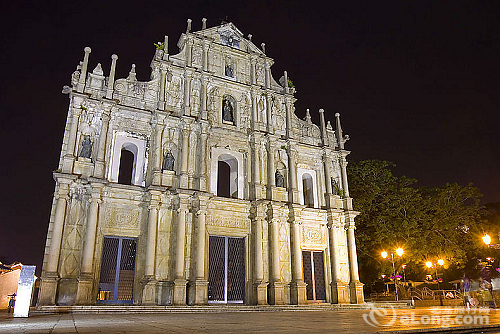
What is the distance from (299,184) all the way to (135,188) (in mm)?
10051

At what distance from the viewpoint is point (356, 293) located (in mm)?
21391

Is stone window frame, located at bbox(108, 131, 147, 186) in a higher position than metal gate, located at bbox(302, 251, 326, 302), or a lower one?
higher

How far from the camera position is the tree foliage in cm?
2581

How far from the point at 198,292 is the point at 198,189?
5057 mm

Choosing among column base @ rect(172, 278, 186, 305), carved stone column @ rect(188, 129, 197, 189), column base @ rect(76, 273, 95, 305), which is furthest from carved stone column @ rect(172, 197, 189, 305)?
column base @ rect(76, 273, 95, 305)

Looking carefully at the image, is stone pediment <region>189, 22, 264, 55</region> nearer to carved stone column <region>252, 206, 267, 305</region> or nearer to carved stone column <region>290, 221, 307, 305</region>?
carved stone column <region>252, 206, 267, 305</region>

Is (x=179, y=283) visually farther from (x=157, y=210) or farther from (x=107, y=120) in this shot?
(x=107, y=120)

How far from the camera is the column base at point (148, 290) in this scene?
16.8 meters

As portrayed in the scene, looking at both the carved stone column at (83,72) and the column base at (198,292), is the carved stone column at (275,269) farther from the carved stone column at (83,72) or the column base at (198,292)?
the carved stone column at (83,72)

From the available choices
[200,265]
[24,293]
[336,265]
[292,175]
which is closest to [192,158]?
[200,265]

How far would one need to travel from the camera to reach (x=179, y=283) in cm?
1750

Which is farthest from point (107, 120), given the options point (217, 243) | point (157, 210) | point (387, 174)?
point (387, 174)

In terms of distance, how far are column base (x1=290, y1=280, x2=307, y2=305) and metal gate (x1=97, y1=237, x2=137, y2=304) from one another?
26.9 feet

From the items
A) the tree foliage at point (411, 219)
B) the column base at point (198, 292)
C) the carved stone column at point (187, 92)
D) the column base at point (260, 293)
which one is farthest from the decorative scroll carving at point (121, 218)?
the tree foliage at point (411, 219)
